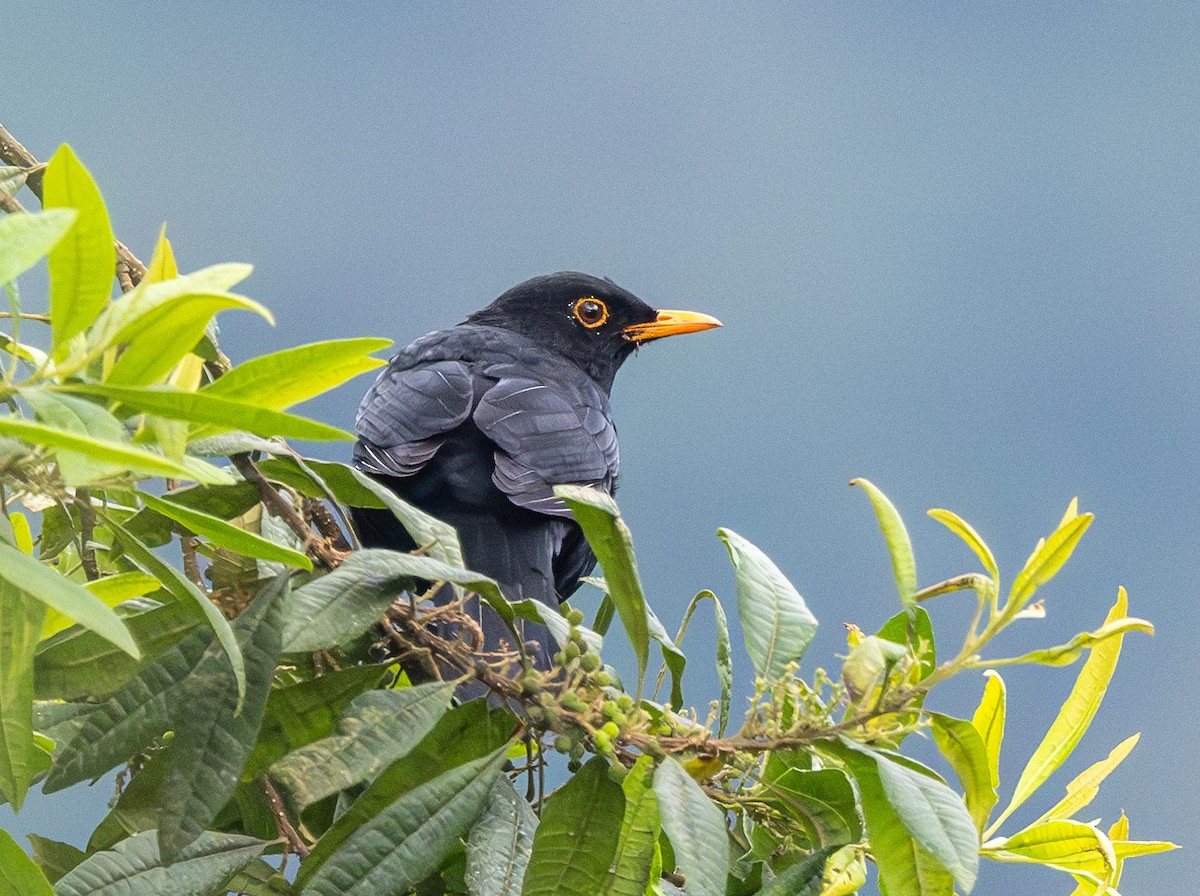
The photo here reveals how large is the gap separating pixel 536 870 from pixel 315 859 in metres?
0.23

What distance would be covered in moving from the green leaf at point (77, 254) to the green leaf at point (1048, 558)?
909 mm

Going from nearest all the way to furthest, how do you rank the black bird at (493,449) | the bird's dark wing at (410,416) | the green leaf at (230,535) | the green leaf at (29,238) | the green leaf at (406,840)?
1. the green leaf at (29,238)
2. the green leaf at (230,535)
3. the green leaf at (406,840)
4. the black bird at (493,449)
5. the bird's dark wing at (410,416)

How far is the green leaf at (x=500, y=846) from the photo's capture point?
1.42 metres

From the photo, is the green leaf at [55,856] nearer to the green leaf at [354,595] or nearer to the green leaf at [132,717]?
the green leaf at [132,717]

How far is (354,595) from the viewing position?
143 centimetres

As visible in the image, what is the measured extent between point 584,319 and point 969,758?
382 cm

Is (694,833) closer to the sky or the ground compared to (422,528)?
closer to the ground

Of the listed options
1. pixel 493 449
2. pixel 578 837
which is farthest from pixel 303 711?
pixel 493 449

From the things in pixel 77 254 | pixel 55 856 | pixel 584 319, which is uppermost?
pixel 77 254

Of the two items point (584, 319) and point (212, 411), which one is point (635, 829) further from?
point (584, 319)

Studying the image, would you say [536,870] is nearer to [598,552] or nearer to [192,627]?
[598,552]

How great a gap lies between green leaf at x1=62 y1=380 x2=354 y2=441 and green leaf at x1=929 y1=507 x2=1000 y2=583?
2.02 feet

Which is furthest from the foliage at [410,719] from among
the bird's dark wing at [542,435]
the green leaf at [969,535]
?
the bird's dark wing at [542,435]

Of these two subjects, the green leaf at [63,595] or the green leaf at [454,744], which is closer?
the green leaf at [63,595]
